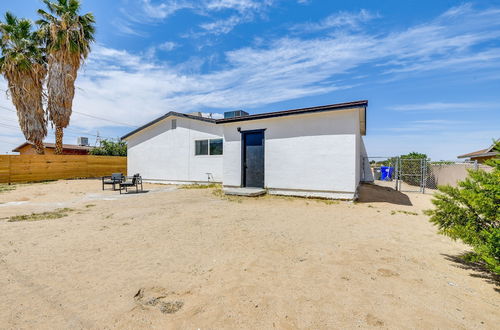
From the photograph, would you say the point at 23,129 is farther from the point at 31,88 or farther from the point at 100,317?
the point at 100,317

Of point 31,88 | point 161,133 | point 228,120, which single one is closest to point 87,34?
point 31,88

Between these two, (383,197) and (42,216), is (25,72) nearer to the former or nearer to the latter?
(42,216)

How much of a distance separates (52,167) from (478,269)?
77.6ft

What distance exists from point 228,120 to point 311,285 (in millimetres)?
9137

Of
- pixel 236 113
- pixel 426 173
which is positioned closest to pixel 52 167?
pixel 236 113

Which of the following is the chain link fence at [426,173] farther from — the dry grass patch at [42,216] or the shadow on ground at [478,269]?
the dry grass patch at [42,216]

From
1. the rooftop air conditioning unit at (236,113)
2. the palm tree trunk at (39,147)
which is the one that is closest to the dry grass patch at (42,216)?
the rooftop air conditioning unit at (236,113)

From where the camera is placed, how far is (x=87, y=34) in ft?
61.5

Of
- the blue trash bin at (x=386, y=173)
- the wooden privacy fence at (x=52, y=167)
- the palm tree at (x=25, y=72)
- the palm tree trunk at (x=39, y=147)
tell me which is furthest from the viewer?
the blue trash bin at (x=386, y=173)

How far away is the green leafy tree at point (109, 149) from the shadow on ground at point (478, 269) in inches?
1374

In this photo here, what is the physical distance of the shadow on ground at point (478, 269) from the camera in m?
3.05

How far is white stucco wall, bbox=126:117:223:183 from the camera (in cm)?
1449

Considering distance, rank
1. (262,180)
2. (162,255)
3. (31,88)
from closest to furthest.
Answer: (162,255), (262,180), (31,88)

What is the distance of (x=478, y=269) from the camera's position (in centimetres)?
341
